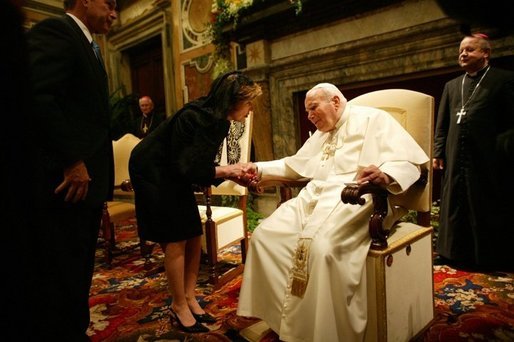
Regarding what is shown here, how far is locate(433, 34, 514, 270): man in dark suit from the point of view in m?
2.85

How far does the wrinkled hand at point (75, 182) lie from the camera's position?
1.54 meters

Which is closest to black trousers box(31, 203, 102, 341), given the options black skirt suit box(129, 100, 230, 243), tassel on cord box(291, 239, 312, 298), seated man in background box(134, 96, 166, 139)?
black skirt suit box(129, 100, 230, 243)

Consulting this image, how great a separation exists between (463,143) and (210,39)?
4.11 m

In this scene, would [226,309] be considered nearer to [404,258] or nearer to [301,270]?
[301,270]

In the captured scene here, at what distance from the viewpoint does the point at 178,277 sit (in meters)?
2.14

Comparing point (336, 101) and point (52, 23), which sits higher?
point (52, 23)

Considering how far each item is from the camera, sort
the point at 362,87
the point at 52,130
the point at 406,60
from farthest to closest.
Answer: the point at 362,87 → the point at 406,60 → the point at 52,130

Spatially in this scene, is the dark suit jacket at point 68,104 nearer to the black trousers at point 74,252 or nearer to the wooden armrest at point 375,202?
the black trousers at point 74,252

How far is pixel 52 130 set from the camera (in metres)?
1.48

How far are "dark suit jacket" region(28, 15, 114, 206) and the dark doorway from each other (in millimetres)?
5718

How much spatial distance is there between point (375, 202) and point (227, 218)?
1.59 meters

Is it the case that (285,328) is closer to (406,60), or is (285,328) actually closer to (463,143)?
(463,143)

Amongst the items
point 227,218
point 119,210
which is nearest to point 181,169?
point 227,218

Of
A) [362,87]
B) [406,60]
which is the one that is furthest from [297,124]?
[406,60]
